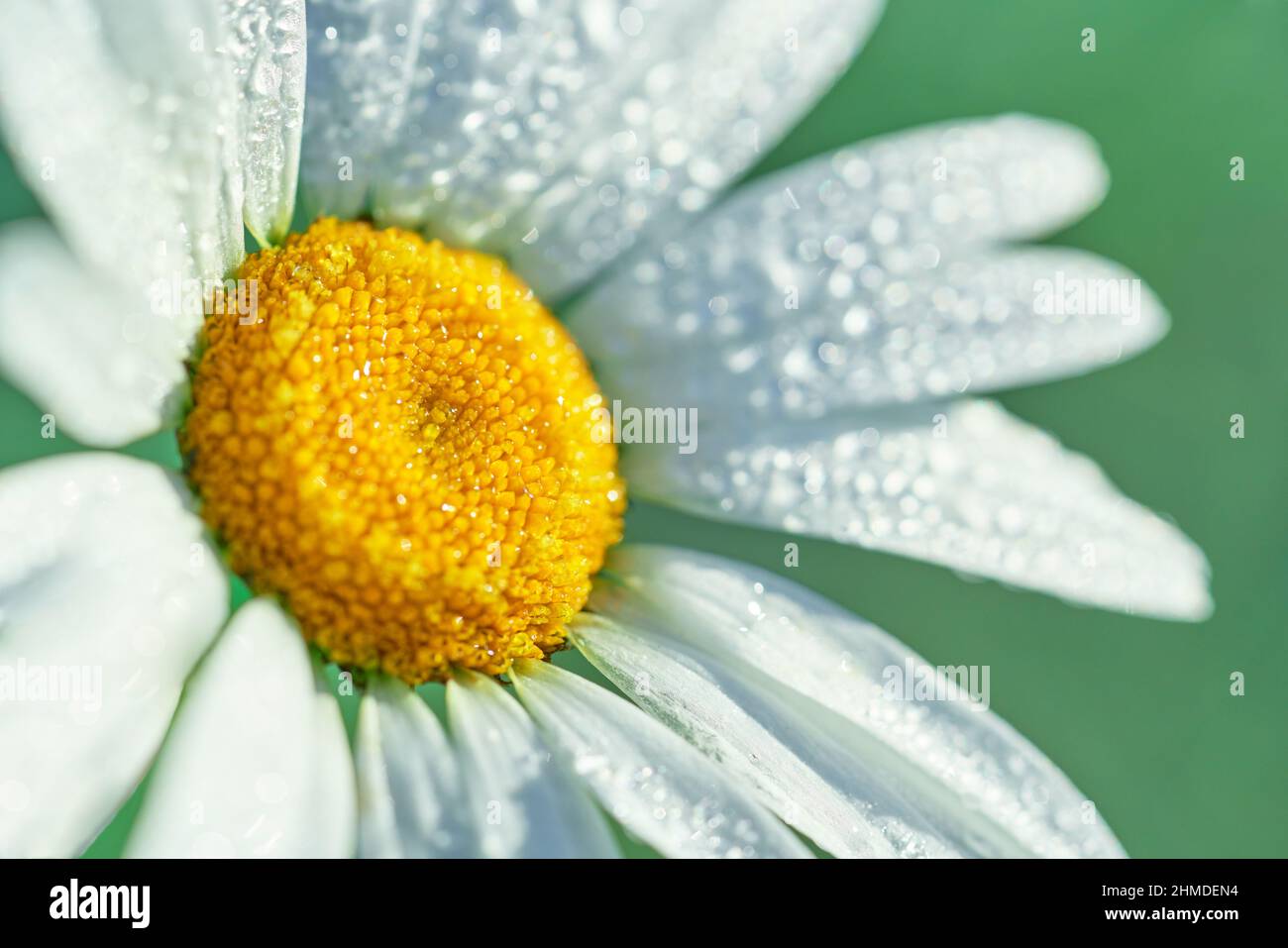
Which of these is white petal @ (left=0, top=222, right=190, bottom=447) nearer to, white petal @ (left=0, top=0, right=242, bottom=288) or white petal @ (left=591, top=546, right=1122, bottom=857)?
white petal @ (left=0, top=0, right=242, bottom=288)

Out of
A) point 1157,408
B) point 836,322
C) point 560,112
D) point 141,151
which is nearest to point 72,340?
point 141,151

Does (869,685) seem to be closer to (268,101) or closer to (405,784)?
(405,784)

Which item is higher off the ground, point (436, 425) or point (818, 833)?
point (436, 425)

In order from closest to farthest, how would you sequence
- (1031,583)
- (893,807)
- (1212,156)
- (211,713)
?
(211,713) → (893,807) → (1031,583) → (1212,156)
